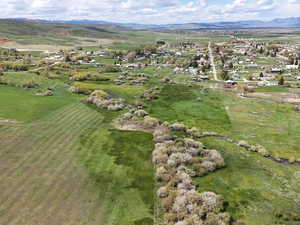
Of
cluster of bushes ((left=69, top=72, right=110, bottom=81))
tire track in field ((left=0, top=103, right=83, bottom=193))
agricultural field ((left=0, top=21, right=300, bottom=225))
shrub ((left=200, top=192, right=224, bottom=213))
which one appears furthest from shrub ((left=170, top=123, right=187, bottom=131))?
cluster of bushes ((left=69, top=72, right=110, bottom=81))

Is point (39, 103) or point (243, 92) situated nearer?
point (39, 103)

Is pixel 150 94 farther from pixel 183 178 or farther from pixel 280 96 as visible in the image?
pixel 183 178

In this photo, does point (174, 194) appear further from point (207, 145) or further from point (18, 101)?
point (18, 101)

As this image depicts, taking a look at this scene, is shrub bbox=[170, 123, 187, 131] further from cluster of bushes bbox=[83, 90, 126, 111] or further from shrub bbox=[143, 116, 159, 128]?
cluster of bushes bbox=[83, 90, 126, 111]

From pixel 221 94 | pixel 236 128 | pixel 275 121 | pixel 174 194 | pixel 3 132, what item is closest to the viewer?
pixel 174 194

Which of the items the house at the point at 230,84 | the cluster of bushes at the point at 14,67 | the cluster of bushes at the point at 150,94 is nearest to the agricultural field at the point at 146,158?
the cluster of bushes at the point at 150,94

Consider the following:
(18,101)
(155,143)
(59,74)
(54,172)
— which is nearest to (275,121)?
(155,143)

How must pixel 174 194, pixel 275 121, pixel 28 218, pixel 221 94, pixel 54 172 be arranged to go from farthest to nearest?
pixel 221 94
pixel 275 121
pixel 54 172
pixel 174 194
pixel 28 218
